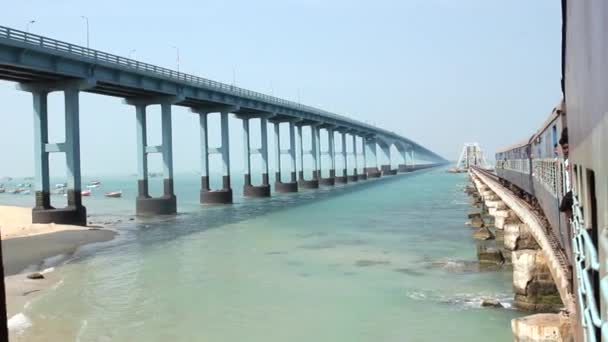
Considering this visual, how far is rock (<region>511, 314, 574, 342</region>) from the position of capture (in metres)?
9.02

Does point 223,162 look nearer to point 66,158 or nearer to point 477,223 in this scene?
point 66,158

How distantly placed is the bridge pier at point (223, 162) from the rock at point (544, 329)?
5750 centimetres

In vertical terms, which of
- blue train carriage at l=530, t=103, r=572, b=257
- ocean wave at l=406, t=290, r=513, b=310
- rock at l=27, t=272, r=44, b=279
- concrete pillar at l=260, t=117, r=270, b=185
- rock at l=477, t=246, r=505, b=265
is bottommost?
ocean wave at l=406, t=290, r=513, b=310

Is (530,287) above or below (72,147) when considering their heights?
below

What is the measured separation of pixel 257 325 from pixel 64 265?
14429 millimetres

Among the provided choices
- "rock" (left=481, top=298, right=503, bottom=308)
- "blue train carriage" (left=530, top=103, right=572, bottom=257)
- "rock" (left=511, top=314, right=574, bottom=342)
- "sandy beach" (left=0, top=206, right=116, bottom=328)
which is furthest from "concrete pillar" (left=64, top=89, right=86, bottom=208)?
"rock" (left=511, top=314, right=574, bottom=342)

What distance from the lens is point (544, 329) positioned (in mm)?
9172

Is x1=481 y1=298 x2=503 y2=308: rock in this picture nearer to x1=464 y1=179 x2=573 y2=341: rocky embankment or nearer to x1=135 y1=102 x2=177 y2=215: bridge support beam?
x1=464 y1=179 x2=573 y2=341: rocky embankment

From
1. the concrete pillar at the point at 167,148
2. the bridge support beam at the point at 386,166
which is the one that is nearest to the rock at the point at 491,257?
the concrete pillar at the point at 167,148

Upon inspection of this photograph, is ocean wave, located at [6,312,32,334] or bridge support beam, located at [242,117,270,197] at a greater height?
bridge support beam, located at [242,117,270,197]

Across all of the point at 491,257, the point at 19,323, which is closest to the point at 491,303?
the point at 491,257

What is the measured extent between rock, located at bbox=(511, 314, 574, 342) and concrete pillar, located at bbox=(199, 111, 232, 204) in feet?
189

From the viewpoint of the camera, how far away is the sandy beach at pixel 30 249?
741 inches

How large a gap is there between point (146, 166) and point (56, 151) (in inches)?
533
